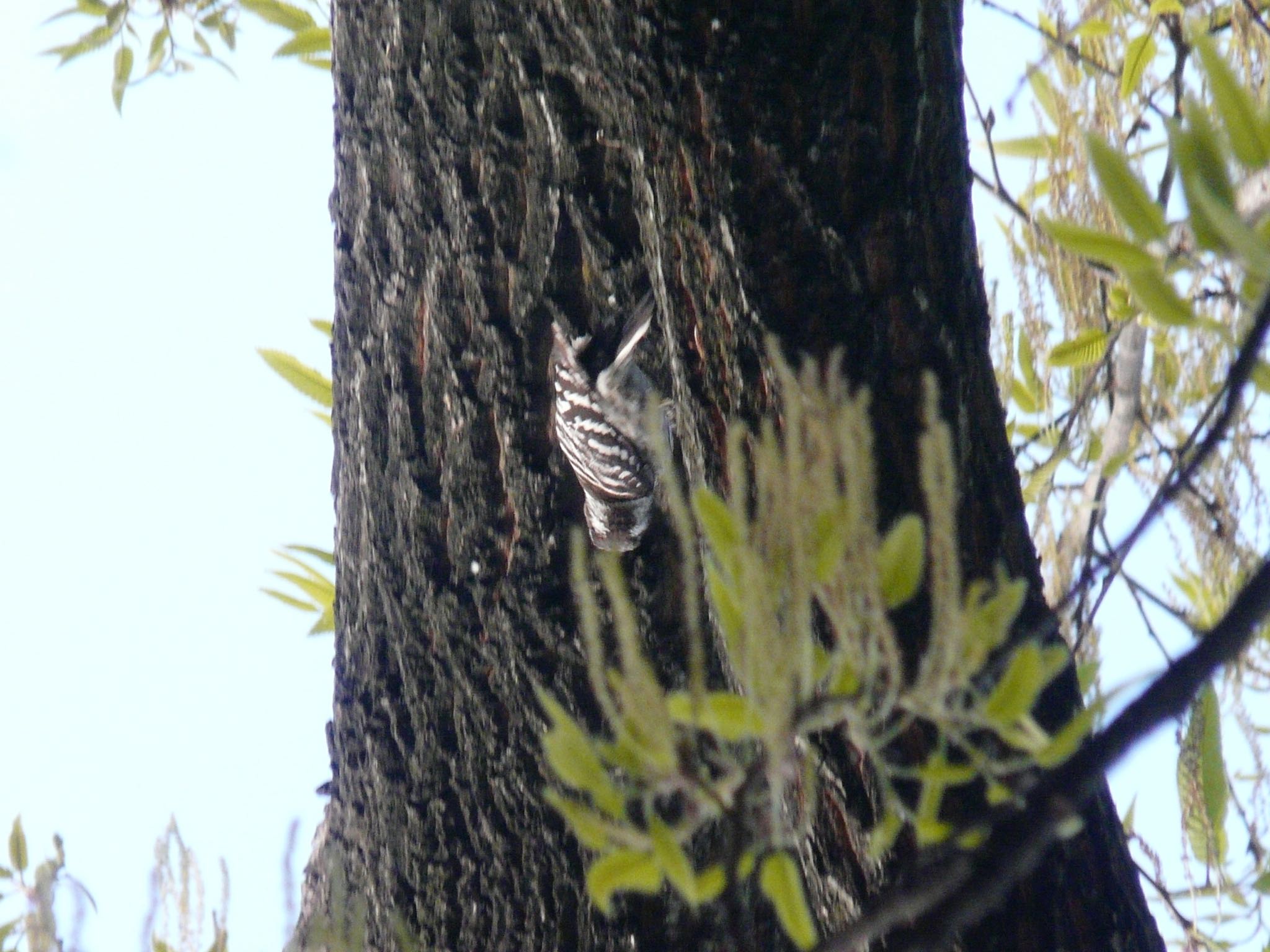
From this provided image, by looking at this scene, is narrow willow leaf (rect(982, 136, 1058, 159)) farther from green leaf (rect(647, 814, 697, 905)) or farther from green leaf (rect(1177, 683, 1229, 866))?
green leaf (rect(647, 814, 697, 905))

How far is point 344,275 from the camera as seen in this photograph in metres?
1.29

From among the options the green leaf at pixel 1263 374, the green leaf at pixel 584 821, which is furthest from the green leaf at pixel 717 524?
the green leaf at pixel 1263 374

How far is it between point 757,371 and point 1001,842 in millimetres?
510

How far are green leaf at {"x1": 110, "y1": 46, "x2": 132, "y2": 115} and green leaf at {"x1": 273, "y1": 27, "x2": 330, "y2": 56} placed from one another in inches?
10.2

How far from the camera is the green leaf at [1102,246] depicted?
49 cm

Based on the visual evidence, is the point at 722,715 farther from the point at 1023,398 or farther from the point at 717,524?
the point at 1023,398

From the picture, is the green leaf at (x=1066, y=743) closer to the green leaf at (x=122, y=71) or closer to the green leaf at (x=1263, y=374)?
the green leaf at (x=1263, y=374)

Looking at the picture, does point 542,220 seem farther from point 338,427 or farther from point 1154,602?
point 1154,602

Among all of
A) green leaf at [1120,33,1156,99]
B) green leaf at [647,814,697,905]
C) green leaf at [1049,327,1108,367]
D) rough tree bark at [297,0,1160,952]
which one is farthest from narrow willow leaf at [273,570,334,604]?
green leaf at [647,814,697,905]

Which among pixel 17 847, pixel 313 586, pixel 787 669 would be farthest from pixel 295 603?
pixel 787 669

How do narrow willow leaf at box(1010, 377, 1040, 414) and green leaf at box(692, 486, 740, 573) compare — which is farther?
narrow willow leaf at box(1010, 377, 1040, 414)

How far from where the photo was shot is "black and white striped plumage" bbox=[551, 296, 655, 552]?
3.86 ft

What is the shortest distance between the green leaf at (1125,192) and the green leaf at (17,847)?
3.71 feet

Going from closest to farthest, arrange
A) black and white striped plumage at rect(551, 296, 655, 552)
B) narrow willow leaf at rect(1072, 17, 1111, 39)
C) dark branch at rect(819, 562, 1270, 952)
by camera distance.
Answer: dark branch at rect(819, 562, 1270, 952), black and white striped plumage at rect(551, 296, 655, 552), narrow willow leaf at rect(1072, 17, 1111, 39)
